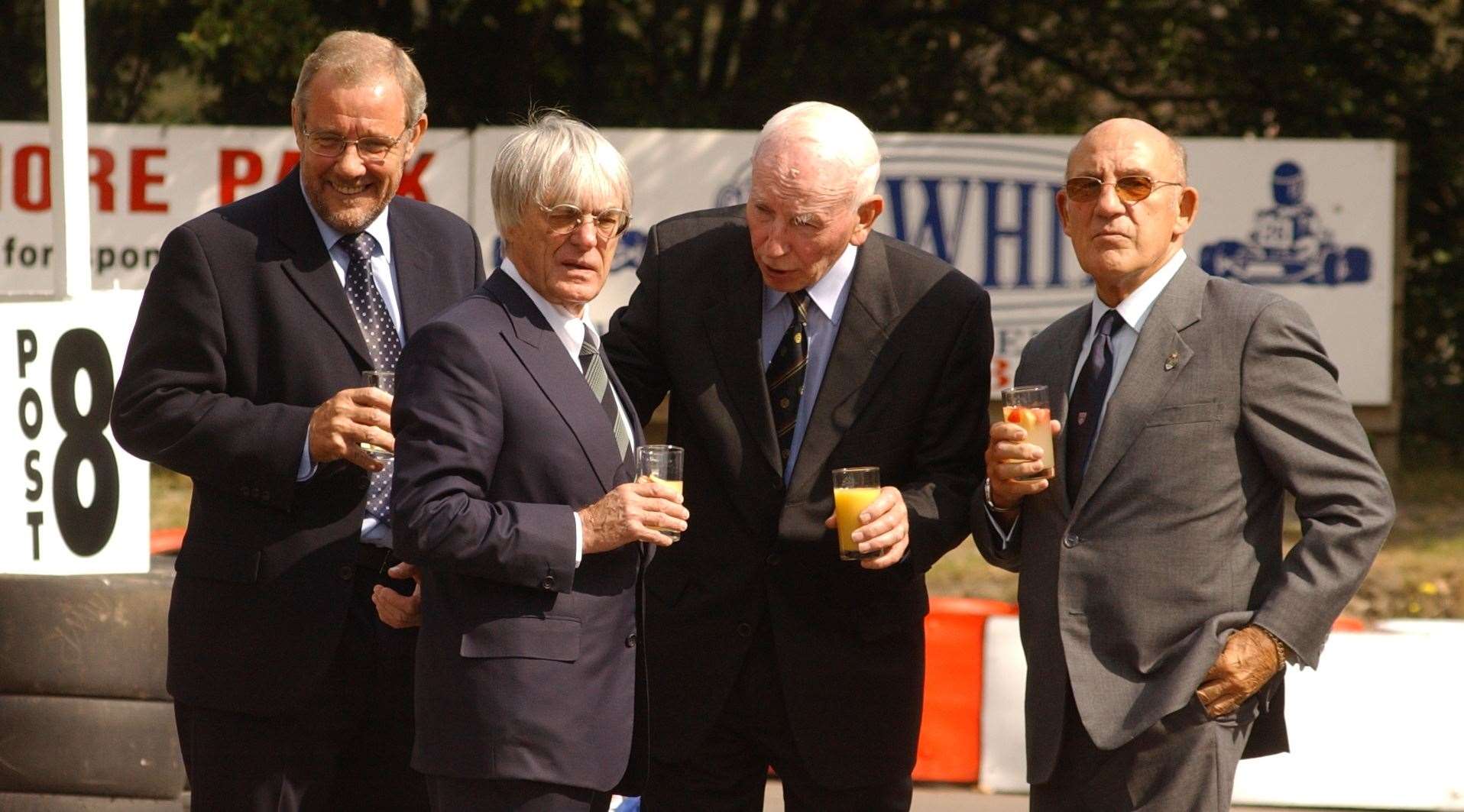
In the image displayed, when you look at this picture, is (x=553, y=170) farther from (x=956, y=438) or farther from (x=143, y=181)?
(x=143, y=181)

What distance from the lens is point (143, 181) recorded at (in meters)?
10.6

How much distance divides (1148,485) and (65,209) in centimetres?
321

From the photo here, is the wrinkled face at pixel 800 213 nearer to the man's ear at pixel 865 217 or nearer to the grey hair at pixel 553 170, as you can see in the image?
the man's ear at pixel 865 217

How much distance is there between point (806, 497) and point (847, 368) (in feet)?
0.92

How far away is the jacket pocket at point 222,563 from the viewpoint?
3572mm

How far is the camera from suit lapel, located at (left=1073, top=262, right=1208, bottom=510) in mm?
3473

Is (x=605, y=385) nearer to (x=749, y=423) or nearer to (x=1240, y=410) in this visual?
(x=749, y=423)

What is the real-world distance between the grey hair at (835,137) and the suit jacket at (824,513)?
0.80ft

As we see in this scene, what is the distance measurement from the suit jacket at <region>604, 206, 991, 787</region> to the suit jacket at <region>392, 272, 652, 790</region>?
1.81 feet

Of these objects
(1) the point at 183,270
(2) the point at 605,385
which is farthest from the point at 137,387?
(2) the point at 605,385

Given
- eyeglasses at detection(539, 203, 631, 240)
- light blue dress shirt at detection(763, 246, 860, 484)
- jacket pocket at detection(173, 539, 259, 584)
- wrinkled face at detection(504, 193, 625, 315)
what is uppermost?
eyeglasses at detection(539, 203, 631, 240)

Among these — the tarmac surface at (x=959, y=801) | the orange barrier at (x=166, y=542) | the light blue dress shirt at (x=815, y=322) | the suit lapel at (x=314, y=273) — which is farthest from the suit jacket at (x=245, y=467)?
the orange barrier at (x=166, y=542)

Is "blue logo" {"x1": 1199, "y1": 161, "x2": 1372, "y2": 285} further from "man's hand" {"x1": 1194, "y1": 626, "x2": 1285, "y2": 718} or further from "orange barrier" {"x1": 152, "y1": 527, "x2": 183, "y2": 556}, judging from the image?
"man's hand" {"x1": 1194, "y1": 626, "x2": 1285, "y2": 718}

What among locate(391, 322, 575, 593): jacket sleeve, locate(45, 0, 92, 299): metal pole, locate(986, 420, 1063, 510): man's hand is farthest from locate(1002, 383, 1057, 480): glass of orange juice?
locate(45, 0, 92, 299): metal pole
